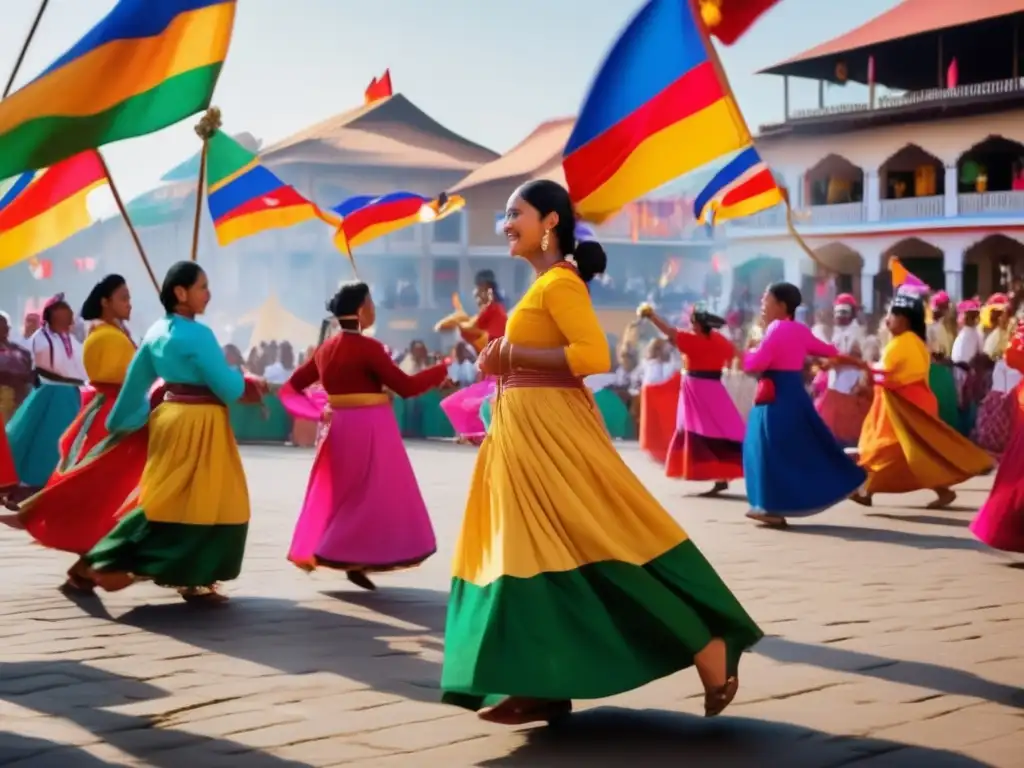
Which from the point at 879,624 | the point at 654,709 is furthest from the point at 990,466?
the point at 654,709

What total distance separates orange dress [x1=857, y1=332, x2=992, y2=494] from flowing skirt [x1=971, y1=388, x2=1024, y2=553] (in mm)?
3729

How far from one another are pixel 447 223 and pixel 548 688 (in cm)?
4878

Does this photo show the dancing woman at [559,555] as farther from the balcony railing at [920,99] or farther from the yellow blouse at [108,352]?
the balcony railing at [920,99]

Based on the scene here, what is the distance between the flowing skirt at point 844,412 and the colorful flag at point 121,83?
475 inches

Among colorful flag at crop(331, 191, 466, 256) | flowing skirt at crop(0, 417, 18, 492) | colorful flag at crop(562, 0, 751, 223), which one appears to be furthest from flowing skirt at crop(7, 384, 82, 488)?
colorful flag at crop(562, 0, 751, 223)

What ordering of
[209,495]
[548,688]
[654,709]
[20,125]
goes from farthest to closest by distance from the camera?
[209,495] < [20,125] < [654,709] < [548,688]

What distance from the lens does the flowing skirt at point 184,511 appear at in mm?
7480

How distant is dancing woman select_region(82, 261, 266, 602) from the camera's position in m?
7.48

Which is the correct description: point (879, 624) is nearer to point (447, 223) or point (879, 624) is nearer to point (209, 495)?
point (209, 495)

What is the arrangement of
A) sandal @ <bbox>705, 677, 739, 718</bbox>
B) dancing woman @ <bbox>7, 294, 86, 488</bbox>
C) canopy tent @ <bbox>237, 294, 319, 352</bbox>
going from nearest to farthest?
1. sandal @ <bbox>705, 677, 739, 718</bbox>
2. dancing woman @ <bbox>7, 294, 86, 488</bbox>
3. canopy tent @ <bbox>237, 294, 319, 352</bbox>

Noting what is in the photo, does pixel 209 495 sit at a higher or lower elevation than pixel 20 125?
lower

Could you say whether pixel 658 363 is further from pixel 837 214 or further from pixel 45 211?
pixel 837 214

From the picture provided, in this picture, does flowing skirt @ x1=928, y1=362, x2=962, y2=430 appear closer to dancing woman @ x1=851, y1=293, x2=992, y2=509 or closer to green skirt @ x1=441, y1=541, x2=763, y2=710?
dancing woman @ x1=851, y1=293, x2=992, y2=509

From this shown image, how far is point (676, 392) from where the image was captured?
647 inches
